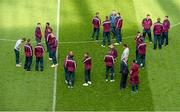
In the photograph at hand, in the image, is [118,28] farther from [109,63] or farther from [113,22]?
[109,63]

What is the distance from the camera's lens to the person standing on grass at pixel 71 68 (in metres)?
28.8

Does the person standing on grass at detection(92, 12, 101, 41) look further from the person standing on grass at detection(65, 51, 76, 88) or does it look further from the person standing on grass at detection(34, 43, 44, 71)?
the person standing on grass at detection(65, 51, 76, 88)

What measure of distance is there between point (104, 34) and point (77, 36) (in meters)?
2.59

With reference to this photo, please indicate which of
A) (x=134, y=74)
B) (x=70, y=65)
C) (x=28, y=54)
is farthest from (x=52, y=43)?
(x=134, y=74)

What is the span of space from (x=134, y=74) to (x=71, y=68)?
332 cm

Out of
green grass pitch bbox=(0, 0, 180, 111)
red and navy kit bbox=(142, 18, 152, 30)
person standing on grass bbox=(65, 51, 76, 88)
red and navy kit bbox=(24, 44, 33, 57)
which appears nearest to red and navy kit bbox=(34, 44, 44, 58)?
red and navy kit bbox=(24, 44, 33, 57)

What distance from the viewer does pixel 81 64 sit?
Answer: 3197 centimetres

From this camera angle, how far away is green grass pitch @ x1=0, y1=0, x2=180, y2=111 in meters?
28.3

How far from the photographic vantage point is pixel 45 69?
31.6m

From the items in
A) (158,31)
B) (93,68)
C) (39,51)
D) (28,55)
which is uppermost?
(158,31)

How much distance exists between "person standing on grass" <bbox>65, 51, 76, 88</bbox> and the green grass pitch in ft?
1.31

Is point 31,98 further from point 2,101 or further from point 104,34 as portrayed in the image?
point 104,34

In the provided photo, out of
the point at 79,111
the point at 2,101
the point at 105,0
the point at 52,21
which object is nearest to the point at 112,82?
the point at 79,111

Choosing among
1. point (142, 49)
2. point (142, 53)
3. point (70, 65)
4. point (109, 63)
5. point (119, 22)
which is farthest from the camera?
point (119, 22)
